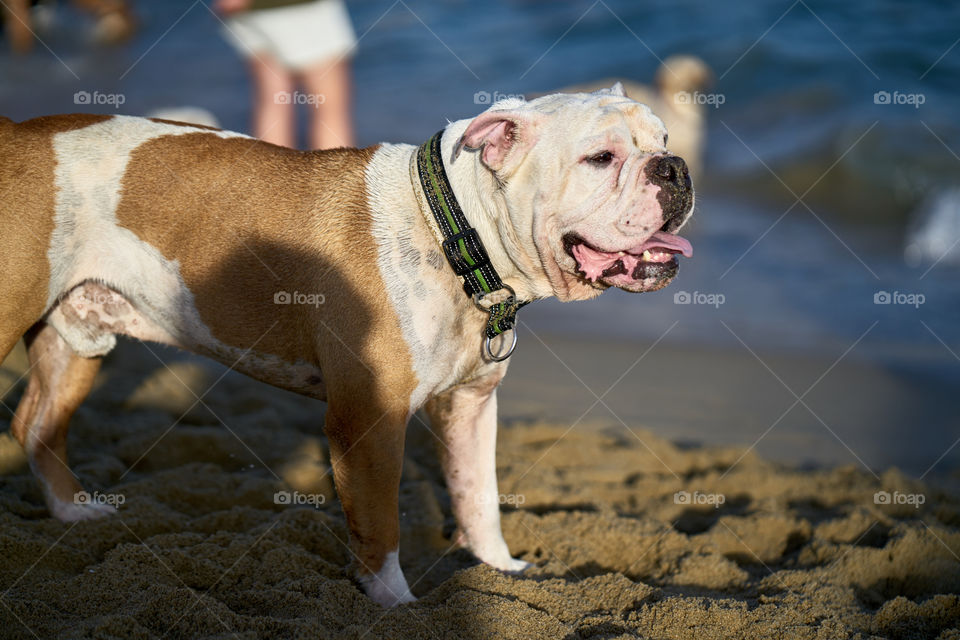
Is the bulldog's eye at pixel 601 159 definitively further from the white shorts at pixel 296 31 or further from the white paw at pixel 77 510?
the white shorts at pixel 296 31

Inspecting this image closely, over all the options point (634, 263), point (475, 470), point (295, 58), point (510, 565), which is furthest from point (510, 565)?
point (295, 58)

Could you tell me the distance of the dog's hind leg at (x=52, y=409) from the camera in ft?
12.8

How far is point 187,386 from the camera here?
213 inches

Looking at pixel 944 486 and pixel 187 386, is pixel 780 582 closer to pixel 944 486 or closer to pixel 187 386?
pixel 944 486

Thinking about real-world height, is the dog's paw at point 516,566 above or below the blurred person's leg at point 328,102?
below

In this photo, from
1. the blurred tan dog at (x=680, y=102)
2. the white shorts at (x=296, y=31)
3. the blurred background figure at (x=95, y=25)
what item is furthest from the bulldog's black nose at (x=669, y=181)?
the blurred background figure at (x=95, y=25)

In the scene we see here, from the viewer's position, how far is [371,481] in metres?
3.29

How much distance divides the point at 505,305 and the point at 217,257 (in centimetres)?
106

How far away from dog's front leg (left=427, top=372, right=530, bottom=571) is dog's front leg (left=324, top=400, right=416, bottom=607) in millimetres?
487

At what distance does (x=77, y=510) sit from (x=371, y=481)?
139 cm

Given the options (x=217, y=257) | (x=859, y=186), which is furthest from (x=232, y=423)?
(x=859, y=186)

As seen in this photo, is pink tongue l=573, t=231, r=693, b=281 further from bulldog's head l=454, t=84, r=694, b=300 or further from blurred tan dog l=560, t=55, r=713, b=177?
blurred tan dog l=560, t=55, r=713, b=177

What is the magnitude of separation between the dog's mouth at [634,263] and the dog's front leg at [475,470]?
81 centimetres

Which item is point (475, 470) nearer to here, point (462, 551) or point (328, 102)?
point (462, 551)
